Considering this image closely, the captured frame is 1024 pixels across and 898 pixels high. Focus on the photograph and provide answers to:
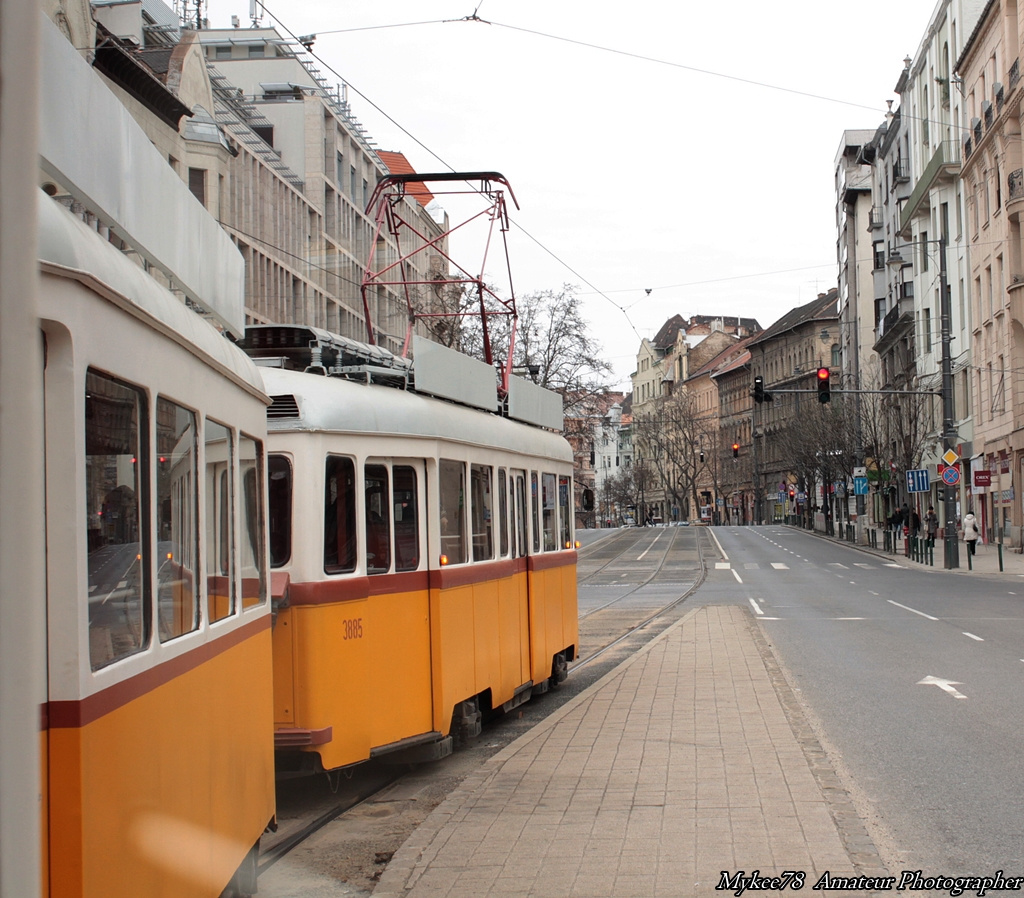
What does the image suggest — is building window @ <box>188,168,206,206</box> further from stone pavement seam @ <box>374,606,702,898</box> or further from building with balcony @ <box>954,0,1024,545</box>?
stone pavement seam @ <box>374,606,702,898</box>

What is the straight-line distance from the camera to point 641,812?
707 cm

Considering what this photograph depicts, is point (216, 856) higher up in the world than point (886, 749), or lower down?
higher up

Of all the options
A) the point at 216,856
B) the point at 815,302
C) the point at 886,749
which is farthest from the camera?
the point at 815,302

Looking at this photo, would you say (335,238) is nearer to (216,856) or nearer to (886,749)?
(886,749)

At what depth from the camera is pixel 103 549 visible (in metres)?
3.38

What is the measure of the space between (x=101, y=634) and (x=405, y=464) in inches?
212

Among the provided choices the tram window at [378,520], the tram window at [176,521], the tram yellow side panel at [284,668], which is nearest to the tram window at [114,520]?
the tram window at [176,521]

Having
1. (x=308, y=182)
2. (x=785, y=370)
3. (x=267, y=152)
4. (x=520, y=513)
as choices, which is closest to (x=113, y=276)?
(x=520, y=513)

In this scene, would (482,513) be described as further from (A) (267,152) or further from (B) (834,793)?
(A) (267,152)

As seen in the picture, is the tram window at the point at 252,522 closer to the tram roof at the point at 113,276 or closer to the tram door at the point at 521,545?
the tram roof at the point at 113,276

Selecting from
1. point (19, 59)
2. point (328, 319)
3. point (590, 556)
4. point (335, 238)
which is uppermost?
point (335, 238)

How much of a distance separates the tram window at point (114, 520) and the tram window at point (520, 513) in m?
7.47

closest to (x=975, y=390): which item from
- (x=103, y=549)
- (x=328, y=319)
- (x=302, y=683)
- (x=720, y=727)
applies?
(x=328, y=319)

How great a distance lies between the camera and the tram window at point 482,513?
9.84 metres
